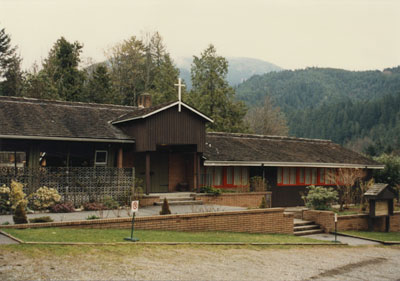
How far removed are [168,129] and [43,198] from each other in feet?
24.1

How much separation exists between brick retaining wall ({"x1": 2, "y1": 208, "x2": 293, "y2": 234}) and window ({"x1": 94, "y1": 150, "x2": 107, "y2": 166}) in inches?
317

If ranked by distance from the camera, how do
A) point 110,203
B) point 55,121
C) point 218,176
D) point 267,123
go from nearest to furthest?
1. point 110,203
2. point 55,121
3. point 218,176
4. point 267,123

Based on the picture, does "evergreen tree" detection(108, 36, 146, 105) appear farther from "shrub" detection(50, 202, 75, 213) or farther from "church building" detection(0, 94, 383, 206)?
Answer: "shrub" detection(50, 202, 75, 213)

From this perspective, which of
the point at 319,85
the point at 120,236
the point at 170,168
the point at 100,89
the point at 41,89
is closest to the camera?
the point at 120,236

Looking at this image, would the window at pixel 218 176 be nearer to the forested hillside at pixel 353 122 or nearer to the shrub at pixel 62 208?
the shrub at pixel 62 208

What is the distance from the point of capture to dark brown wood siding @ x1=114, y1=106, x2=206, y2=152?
22.9 metres

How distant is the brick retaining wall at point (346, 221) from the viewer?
2209 cm

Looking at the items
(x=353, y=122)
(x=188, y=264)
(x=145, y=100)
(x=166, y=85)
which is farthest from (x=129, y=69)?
(x=353, y=122)

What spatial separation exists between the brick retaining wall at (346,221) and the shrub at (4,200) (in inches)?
547

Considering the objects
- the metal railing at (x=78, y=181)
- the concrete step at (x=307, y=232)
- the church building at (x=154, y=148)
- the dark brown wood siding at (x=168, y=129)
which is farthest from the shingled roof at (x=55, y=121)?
the concrete step at (x=307, y=232)

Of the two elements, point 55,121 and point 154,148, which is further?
point 154,148

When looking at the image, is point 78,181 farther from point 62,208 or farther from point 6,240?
point 6,240

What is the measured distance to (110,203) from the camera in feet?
66.0

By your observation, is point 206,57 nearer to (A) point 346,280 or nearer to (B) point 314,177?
(B) point 314,177
